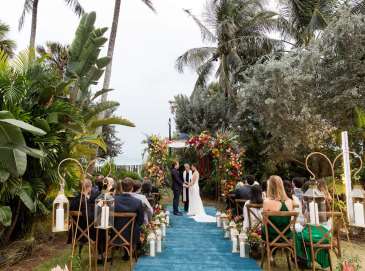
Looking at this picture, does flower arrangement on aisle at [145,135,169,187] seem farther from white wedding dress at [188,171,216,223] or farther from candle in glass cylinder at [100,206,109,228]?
candle in glass cylinder at [100,206,109,228]

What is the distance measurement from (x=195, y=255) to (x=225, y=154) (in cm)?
667

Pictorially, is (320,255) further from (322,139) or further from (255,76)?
(255,76)

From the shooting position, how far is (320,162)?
39.9 feet

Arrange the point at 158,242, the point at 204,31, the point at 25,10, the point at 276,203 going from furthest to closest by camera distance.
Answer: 1. the point at 204,31
2. the point at 25,10
3. the point at 158,242
4. the point at 276,203

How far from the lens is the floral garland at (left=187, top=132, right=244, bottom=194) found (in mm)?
11914

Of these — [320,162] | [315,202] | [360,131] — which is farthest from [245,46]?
[315,202]

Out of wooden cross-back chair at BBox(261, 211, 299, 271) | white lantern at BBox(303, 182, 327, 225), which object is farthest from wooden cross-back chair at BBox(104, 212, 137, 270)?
white lantern at BBox(303, 182, 327, 225)

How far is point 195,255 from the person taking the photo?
6098 millimetres

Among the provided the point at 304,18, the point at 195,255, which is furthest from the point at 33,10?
the point at 195,255

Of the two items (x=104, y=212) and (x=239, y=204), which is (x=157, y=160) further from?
(x=104, y=212)

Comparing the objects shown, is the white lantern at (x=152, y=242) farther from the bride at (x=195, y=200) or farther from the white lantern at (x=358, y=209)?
the bride at (x=195, y=200)

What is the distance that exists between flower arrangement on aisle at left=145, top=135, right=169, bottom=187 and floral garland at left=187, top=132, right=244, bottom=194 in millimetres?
1403

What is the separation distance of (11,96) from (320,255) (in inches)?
232

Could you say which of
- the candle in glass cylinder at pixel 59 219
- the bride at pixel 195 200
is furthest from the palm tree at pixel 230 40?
A: the candle in glass cylinder at pixel 59 219
